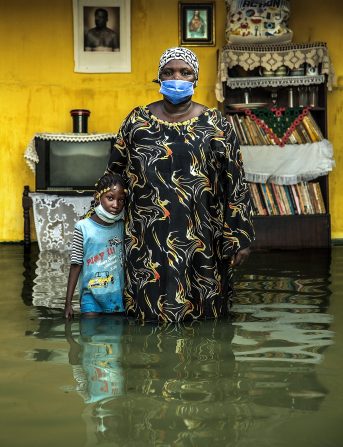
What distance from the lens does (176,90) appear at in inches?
159

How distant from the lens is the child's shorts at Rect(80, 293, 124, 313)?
4301 millimetres

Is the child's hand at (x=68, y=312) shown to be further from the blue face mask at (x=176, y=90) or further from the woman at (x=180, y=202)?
the blue face mask at (x=176, y=90)

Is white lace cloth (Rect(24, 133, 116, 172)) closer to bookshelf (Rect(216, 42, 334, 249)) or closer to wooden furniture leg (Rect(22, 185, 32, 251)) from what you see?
wooden furniture leg (Rect(22, 185, 32, 251))

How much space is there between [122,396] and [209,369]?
486 millimetres

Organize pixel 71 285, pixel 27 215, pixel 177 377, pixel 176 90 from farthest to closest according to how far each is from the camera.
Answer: pixel 27 215
pixel 71 285
pixel 176 90
pixel 177 377

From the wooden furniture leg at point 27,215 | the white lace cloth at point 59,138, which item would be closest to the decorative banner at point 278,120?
the white lace cloth at point 59,138

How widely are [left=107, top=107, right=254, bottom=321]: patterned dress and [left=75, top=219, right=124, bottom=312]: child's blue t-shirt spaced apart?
12cm

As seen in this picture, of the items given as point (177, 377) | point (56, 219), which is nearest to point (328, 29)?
point (56, 219)

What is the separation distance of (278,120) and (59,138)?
2041mm

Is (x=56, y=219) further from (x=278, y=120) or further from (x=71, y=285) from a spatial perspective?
(x=71, y=285)

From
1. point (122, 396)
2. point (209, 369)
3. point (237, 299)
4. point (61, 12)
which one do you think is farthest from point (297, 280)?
point (61, 12)

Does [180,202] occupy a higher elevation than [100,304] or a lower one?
higher

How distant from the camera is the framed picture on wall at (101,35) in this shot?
8500mm

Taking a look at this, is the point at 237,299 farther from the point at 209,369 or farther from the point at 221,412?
the point at 221,412
